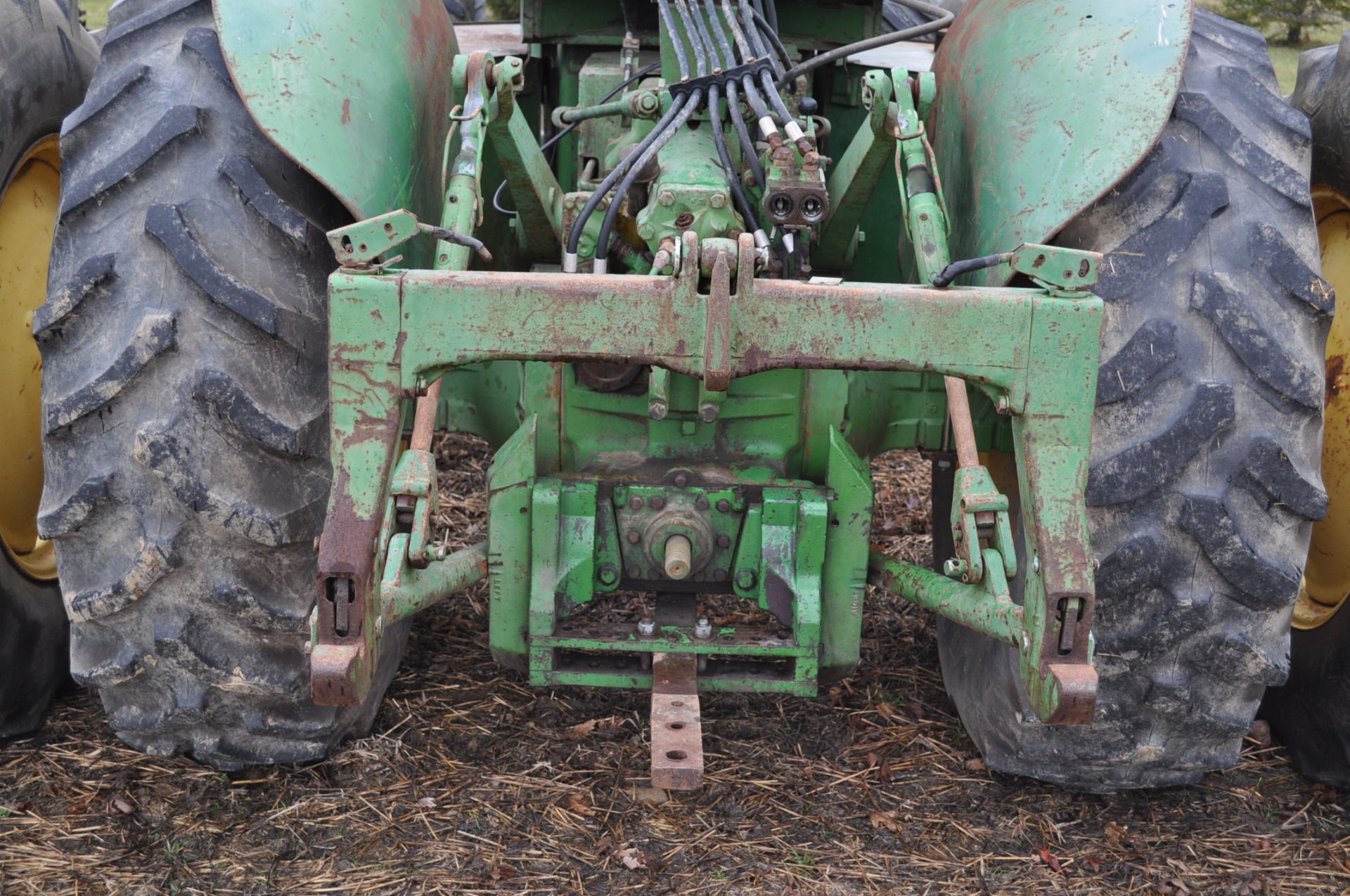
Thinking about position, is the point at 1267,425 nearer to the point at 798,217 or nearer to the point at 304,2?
the point at 798,217

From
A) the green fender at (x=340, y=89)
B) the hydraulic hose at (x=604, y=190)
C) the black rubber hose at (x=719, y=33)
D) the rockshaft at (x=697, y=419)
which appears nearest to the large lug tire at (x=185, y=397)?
the green fender at (x=340, y=89)

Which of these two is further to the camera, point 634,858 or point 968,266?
point 634,858

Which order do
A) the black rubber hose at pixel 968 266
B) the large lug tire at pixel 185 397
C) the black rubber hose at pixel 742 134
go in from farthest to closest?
the black rubber hose at pixel 742 134 → the large lug tire at pixel 185 397 → the black rubber hose at pixel 968 266

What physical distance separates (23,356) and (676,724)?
73.4 inches

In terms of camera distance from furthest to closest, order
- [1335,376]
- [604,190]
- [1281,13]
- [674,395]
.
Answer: [1281,13], [1335,376], [674,395], [604,190]

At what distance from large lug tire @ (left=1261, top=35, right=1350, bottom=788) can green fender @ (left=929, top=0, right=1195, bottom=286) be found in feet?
2.59

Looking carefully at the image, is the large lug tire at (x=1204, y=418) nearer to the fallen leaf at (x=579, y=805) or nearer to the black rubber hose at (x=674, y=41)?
the black rubber hose at (x=674, y=41)

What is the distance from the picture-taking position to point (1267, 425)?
247cm

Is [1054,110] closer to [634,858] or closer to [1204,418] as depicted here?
[1204,418]

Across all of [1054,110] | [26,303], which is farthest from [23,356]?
[1054,110]

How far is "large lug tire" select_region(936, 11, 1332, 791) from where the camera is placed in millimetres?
2445

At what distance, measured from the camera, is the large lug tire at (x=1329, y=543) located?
3109mm

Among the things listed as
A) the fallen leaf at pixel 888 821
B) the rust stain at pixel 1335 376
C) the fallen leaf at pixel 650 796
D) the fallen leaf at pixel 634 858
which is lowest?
the fallen leaf at pixel 888 821

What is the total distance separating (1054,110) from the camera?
2576mm
